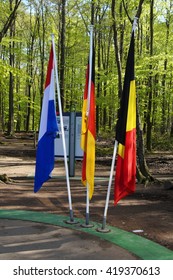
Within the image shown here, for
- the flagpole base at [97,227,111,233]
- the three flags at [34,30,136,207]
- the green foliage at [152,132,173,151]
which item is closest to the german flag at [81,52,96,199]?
the three flags at [34,30,136,207]

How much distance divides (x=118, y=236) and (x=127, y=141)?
1507 mm

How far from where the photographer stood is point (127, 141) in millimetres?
5289

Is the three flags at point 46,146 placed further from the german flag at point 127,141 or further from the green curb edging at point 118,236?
the german flag at point 127,141

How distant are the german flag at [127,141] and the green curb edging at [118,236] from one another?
556 mm

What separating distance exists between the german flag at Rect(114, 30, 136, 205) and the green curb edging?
1.83ft

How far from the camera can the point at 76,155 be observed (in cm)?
1122

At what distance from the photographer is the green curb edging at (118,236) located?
4.52m

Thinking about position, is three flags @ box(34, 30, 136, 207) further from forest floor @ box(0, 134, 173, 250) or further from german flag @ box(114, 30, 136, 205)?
forest floor @ box(0, 134, 173, 250)

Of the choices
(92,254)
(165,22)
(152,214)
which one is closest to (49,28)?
(165,22)

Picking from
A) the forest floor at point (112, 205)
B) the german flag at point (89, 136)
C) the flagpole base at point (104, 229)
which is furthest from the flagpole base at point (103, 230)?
the german flag at point (89, 136)

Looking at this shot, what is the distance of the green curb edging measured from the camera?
4520mm

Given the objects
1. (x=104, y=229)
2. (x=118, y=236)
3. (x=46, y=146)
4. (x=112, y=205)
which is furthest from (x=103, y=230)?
(x=112, y=205)
